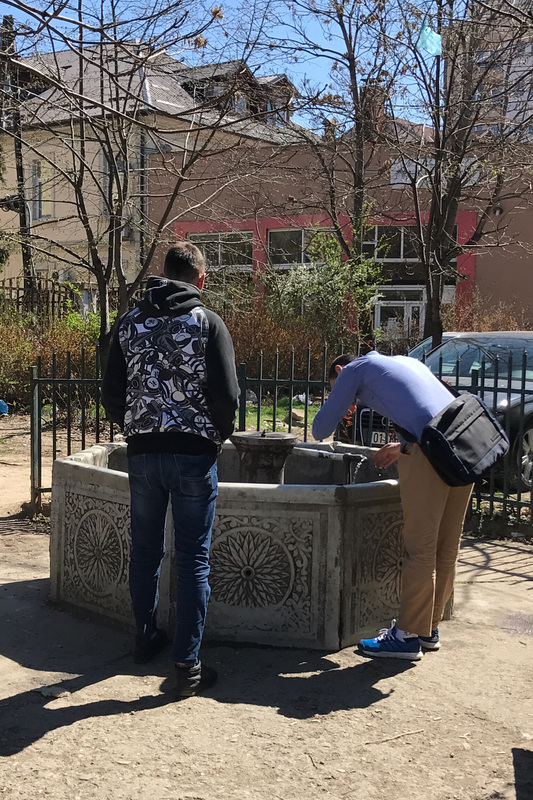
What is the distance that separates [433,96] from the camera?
A: 34.2 ft

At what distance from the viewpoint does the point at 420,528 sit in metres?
4.07

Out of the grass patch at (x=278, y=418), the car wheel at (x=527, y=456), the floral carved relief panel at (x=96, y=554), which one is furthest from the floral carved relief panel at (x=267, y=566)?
the grass patch at (x=278, y=418)

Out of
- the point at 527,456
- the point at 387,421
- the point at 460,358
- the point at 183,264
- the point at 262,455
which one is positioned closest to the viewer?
the point at 183,264

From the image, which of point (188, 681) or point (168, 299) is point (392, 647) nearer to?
point (188, 681)

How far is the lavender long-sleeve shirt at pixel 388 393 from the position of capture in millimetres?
4070

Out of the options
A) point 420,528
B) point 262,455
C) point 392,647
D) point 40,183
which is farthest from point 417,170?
point 392,647

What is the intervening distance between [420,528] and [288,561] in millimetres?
711

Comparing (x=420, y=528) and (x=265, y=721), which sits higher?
(x=420, y=528)

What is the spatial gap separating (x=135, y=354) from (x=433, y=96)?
8.05 meters

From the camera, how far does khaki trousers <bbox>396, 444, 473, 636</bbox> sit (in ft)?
13.3

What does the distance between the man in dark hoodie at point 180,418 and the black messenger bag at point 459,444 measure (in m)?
0.97

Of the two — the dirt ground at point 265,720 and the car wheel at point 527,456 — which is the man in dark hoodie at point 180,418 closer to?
the dirt ground at point 265,720

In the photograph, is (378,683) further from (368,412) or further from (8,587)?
(368,412)

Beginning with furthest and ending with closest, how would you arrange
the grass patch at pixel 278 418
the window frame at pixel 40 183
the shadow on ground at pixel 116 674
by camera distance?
the grass patch at pixel 278 418 → the window frame at pixel 40 183 → the shadow on ground at pixel 116 674
